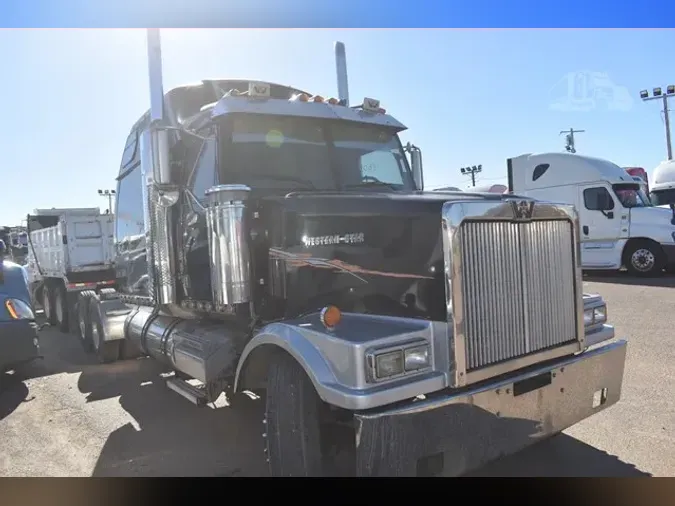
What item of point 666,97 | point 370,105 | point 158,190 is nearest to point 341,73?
point 370,105

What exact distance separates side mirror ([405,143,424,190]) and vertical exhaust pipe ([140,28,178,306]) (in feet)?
7.11

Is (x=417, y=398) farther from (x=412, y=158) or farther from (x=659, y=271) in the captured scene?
(x=659, y=271)

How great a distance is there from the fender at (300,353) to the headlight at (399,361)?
0.20 meters

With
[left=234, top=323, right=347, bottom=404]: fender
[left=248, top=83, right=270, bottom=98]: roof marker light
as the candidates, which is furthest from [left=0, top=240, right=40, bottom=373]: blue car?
[left=248, top=83, right=270, bottom=98]: roof marker light

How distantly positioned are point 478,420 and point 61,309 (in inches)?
405

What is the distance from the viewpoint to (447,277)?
306cm

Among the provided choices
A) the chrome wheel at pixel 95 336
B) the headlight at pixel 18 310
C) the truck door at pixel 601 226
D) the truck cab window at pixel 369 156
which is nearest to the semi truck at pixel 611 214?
the truck door at pixel 601 226

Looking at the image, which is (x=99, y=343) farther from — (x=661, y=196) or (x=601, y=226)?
(x=661, y=196)

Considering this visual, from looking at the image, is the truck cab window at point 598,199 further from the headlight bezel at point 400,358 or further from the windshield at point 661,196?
the headlight bezel at point 400,358

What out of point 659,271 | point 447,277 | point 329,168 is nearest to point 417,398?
point 447,277

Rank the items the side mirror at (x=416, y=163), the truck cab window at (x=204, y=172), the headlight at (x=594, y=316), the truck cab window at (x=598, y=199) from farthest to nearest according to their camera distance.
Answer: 1. the truck cab window at (x=598, y=199)
2. the side mirror at (x=416, y=163)
3. the truck cab window at (x=204, y=172)
4. the headlight at (x=594, y=316)

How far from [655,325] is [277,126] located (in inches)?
257

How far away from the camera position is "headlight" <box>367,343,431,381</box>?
2885 mm

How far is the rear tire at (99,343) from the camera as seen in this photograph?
7387 mm
